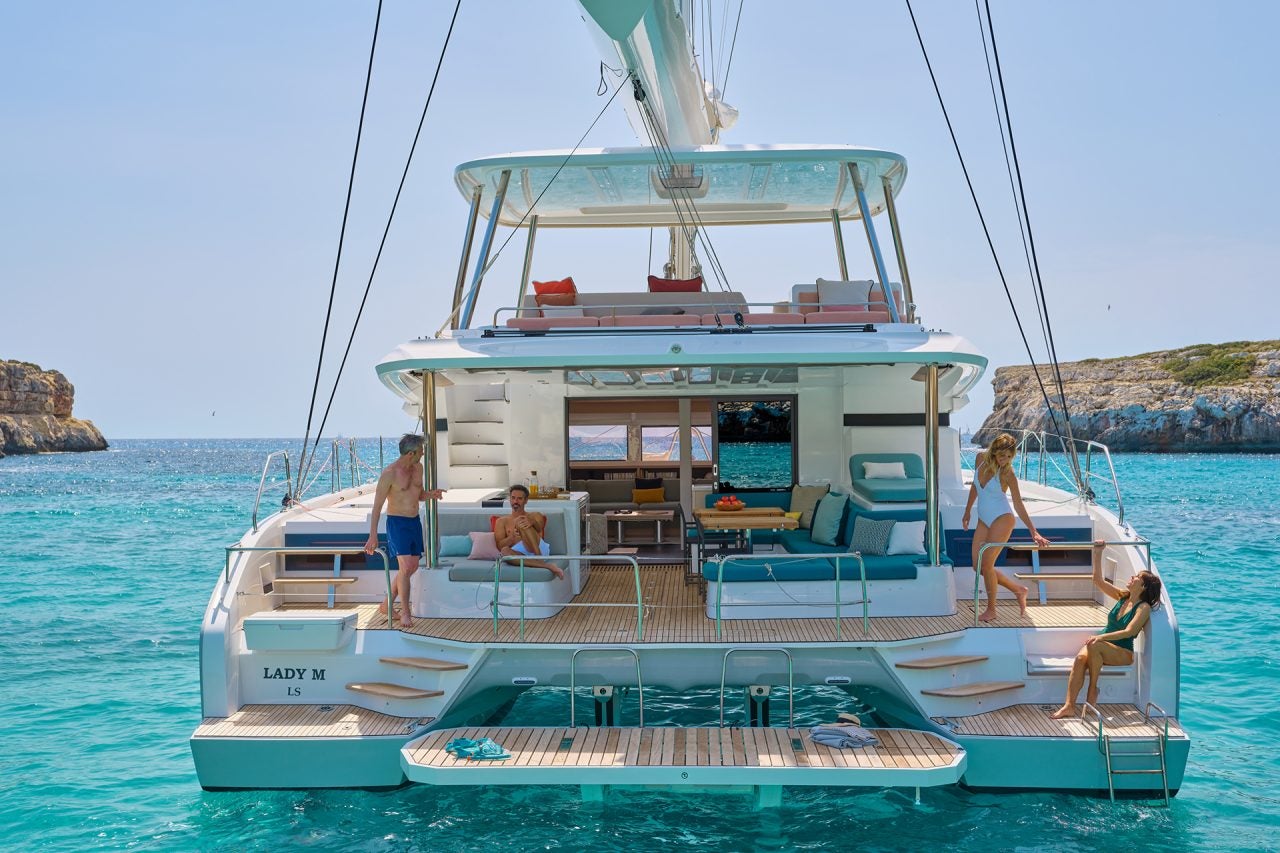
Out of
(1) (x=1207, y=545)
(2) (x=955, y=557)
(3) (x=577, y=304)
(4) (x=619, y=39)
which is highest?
(4) (x=619, y=39)

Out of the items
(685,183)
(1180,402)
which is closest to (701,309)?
(685,183)

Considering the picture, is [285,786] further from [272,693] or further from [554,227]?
[554,227]

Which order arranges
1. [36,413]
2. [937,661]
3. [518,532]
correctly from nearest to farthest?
[937,661] < [518,532] < [36,413]

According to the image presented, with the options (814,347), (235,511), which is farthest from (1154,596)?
(235,511)

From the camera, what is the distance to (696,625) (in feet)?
25.7

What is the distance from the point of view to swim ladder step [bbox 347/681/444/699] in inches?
289

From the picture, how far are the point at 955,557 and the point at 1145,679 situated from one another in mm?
2002

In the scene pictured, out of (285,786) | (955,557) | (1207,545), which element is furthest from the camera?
(1207,545)

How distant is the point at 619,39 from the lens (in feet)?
20.5

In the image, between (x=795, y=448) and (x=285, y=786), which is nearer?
(x=285, y=786)

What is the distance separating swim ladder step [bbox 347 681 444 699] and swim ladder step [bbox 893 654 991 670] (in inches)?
129

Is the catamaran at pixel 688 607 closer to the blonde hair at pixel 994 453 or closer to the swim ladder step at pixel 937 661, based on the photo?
the swim ladder step at pixel 937 661

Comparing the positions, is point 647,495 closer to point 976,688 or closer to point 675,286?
point 675,286

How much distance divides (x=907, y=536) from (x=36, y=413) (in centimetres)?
9820
